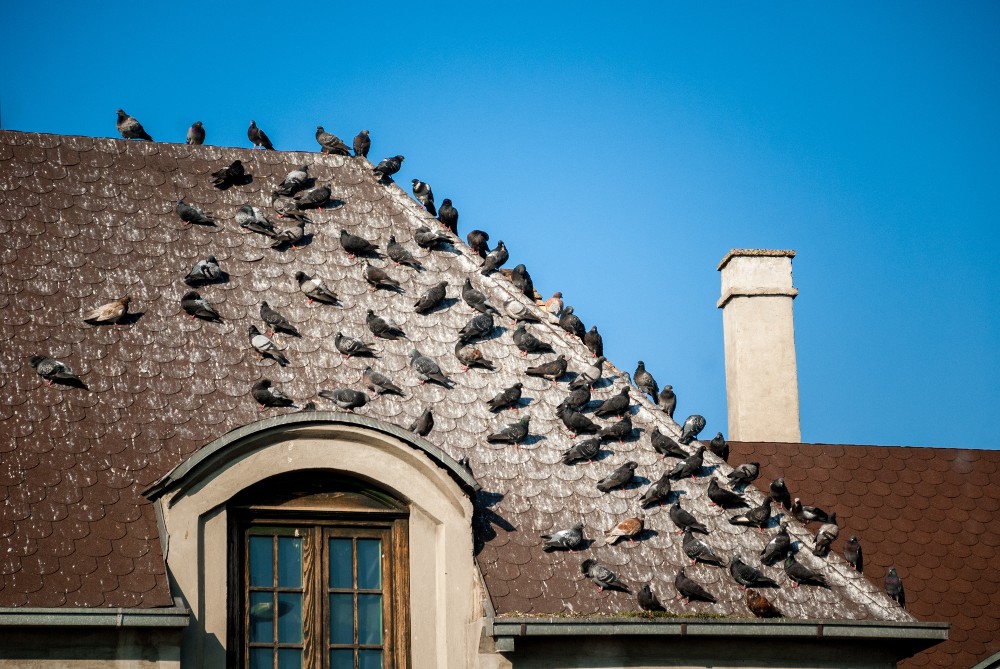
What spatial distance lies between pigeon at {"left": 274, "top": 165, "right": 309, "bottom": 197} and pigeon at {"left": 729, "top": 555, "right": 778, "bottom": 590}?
635cm

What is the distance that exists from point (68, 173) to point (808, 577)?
8563mm

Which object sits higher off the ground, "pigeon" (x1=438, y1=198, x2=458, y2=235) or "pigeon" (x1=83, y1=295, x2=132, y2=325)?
"pigeon" (x1=438, y1=198, x2=458, y2=235)

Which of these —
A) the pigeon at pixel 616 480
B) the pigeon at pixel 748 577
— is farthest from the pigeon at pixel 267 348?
the pigeon at pixel 748 577

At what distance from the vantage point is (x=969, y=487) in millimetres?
20562

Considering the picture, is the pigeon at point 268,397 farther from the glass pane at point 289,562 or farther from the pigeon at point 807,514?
the pigeon at point 807,514

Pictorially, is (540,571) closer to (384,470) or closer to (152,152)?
(384,470)

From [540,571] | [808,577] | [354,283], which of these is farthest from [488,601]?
[354,283]

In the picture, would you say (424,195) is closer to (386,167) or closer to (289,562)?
(386,167)

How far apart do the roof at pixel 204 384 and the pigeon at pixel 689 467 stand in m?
0.18

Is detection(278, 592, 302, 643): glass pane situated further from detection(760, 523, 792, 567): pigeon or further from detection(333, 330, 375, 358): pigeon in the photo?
detection(760, 523, 792, 567): pigeon

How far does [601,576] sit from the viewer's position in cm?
1528

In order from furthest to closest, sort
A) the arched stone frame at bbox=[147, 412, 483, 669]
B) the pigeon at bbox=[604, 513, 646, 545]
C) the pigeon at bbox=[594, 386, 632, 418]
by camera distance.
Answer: the pigeon at bbox=[594, 386, 632, 418]
the pigeon at bbox=[604, 513, 646, 545]
the arched stone frame at bbox=[147, 412, 483, 669]

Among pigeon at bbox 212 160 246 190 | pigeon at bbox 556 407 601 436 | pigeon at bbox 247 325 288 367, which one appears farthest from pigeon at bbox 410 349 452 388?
pigeon at bbox 212 160 246 190

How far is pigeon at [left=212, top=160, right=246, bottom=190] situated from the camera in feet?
62.0
